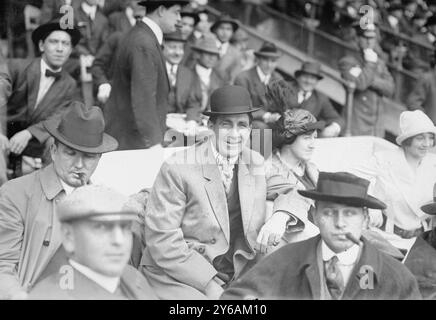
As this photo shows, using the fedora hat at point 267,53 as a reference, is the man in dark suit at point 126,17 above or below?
above

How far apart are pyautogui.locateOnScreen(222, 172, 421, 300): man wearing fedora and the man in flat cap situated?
756 mm

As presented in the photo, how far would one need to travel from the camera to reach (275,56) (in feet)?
29.2

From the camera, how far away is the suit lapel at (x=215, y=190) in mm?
5629

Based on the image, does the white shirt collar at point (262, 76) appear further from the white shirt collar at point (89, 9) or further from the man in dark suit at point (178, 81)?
the white shirt collar at point (89, 9)

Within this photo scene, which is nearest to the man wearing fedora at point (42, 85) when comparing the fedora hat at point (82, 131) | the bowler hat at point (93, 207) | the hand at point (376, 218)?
the fedora hat at point (82, 131)

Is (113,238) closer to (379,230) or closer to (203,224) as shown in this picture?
(203,224)

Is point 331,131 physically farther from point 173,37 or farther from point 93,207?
point 93,207

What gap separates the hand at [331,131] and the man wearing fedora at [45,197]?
309cm

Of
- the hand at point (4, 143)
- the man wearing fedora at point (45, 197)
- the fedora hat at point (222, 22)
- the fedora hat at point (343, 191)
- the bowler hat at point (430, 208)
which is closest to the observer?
the fedora hat at point (343, 191)

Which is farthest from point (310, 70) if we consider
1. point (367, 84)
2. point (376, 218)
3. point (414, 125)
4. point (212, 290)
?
point (212, 290)

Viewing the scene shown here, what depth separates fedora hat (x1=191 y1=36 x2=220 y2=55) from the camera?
350 inches

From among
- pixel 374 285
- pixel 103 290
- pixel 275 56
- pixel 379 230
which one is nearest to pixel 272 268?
pixel 374 285

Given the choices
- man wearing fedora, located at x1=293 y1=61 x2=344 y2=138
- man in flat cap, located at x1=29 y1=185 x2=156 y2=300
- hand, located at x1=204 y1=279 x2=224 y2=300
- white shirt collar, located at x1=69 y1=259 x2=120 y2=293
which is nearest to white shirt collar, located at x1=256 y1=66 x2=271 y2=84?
man wearing fedora, located at x1=293 y1=61 x2=344 y2=138
